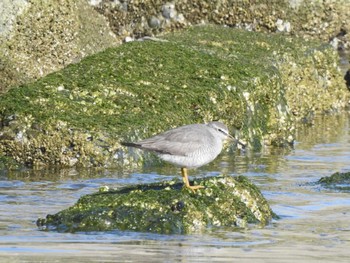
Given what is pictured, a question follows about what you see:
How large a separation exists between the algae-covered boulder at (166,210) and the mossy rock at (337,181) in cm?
214

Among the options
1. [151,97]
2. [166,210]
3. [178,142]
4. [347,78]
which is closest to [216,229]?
[166,210]

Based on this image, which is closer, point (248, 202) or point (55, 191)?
point (248, 202)

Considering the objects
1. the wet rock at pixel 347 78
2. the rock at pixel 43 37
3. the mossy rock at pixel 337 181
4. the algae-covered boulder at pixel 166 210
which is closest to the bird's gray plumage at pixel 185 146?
the algae-covered boulder at pixel 166 210

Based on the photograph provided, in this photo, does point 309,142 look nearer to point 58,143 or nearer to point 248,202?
point 58,143

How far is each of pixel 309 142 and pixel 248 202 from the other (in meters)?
6.27

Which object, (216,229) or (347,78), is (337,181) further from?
(347,78)

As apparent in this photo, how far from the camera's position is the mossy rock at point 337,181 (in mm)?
11930

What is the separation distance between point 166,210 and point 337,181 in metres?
3.34

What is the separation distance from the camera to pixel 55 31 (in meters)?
15.6

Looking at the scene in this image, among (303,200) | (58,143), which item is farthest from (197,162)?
(58,143)

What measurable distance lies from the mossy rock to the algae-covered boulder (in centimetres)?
214

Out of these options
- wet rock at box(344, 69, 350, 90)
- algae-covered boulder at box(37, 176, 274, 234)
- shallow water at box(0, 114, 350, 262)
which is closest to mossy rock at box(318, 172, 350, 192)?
shallow water at box(0, 114, 350, 262)

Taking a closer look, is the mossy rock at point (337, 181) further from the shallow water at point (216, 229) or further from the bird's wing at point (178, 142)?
the bird's wing at point (178, 142)

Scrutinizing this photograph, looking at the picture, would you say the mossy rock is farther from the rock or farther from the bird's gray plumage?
the rock
